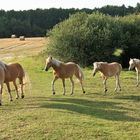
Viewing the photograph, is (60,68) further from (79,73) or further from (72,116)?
(72,116)

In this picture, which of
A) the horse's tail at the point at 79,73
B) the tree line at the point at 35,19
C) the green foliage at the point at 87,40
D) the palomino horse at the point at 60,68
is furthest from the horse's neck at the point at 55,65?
the tree line at the point at 35,19

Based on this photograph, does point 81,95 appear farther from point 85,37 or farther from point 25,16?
point 25,16

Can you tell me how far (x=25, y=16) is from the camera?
109 m

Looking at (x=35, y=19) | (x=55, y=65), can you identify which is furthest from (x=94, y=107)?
(x=35, y=19)

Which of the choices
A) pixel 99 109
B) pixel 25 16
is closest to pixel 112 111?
pixel 99 109

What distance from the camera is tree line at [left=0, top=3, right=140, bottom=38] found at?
300ft

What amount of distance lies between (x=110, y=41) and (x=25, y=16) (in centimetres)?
7149

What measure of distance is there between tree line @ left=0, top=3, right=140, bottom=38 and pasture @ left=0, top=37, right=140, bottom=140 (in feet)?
211

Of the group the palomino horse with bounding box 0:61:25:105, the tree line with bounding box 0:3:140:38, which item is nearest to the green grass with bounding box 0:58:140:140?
the palomino horse with bounding box 0:61:25:105

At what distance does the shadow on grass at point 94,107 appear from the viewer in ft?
50.2

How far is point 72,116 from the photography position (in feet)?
48.5

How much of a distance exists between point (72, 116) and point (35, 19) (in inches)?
3732

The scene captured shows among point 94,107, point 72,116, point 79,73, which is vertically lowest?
point 94,107

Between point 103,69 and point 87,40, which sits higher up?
point 103,69
